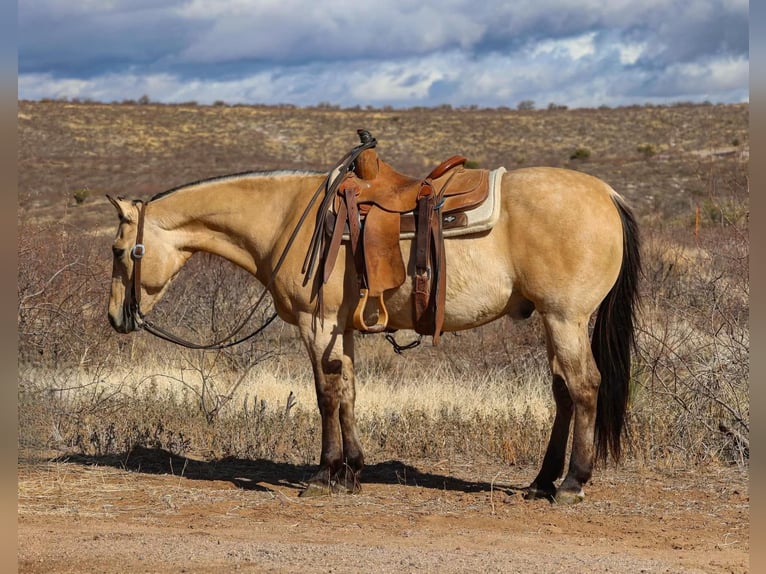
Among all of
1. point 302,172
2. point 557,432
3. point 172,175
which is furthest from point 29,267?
point 172,175

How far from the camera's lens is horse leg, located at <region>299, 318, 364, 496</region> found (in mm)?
6633

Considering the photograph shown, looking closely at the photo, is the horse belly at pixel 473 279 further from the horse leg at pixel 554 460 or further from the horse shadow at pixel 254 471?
the horse shadow at pixel 254 471

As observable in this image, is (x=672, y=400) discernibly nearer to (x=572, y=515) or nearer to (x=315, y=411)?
(x=572, y=515)

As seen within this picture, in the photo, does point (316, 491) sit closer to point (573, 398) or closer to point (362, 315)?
point (362, 315)

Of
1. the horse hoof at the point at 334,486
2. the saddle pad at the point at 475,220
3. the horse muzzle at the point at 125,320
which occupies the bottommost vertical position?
the horse hoof at the point at 334,486

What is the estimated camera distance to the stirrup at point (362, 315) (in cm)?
645

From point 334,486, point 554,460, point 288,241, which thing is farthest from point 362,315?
point 554,460

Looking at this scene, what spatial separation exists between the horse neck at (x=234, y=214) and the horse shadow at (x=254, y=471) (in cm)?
160

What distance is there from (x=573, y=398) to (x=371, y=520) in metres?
1.62

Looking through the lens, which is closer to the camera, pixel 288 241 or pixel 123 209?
pixel 288 241

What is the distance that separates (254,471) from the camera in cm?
764

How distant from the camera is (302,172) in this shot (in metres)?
7.21

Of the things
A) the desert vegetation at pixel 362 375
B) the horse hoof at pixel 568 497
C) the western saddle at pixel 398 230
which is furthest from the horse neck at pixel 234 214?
the horse hoof at pixel 568 497

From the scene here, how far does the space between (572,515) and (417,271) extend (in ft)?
6.38
